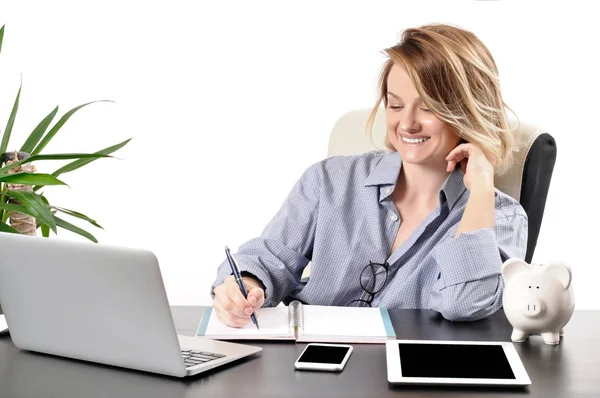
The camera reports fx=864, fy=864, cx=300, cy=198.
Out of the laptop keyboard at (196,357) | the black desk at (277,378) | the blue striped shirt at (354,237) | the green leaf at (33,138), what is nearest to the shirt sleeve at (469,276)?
the blue striped shirt at (354,237)

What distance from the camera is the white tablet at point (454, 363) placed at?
3.96 ft

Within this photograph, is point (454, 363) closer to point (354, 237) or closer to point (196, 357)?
point (196, 357)

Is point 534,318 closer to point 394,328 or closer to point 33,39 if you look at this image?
point 394,328

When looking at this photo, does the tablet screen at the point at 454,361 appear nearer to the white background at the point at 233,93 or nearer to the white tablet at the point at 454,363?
the white tablet at the point at 454,363

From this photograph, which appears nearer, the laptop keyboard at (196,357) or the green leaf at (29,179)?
the laptop keyboard at (196,357)

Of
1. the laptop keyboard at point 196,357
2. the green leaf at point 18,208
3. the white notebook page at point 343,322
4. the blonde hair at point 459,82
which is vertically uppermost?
the blonde hair at point 459,82

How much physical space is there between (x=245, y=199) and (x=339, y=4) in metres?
1.03

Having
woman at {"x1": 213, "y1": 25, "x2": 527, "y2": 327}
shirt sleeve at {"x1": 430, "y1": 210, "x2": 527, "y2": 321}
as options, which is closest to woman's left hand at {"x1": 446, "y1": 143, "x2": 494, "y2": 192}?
woman at {"x1": 213, "y1": 25, "x2": 527, "y2": 327}

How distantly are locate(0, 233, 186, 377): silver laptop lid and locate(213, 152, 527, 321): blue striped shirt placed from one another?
530 millimetres

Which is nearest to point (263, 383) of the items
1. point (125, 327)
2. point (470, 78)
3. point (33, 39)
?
point (125, 327)

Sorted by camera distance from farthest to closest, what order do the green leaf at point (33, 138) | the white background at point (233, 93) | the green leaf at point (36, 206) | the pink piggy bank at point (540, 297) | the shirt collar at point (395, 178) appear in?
1. the white background at point (233, 93)
2. the green leaf at point (33, 138)
3. the shirt collar at point (395, 178)
4. the green leaf at point (36, 206)
5. the pink piggy bank at point (540, 297)

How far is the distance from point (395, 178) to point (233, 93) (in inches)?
89.6

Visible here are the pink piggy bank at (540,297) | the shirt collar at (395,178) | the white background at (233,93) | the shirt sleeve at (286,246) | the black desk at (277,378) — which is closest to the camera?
the black desk at (277,378)

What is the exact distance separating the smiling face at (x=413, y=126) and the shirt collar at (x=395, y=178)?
0.25 ft
